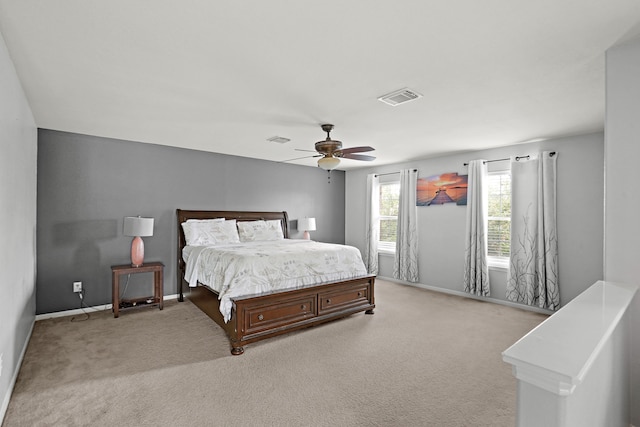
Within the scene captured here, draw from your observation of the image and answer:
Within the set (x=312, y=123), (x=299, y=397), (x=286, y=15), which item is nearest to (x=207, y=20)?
(x=286, y=15)

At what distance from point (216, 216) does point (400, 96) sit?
3.72m

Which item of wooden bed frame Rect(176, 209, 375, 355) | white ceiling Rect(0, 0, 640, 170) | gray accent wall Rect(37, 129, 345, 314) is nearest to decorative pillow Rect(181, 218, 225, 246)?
gray accent wall Rect(37, 129, 345, 314)

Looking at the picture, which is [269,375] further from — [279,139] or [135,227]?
[279,139]

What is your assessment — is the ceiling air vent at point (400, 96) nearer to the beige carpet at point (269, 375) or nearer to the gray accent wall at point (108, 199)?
the beige carpet at point (269, 375)

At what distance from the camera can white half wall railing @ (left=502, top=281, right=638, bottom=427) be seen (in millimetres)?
897

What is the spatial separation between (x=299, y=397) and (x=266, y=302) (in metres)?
1.17

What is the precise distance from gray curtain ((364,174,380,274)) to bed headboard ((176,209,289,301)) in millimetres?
1790

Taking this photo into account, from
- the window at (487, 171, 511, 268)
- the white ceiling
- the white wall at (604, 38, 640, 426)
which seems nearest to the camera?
Answer: the white ceiling

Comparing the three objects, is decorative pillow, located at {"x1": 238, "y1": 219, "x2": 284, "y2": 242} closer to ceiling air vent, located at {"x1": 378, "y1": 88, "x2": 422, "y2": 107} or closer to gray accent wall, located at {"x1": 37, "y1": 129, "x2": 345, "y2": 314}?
gray accent wall, located at {"x1": 37, "y1": 129, "x2": 345, "y2": 314}

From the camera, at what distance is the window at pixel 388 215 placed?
6.70 metres

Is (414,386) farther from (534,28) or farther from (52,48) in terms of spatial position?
(52,48)

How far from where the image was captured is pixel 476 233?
511 centimetres

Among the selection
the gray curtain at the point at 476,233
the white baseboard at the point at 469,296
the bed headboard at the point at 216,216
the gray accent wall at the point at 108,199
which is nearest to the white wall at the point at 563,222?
the white baseboard at the point at 469,296

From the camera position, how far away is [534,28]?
1820 millimetres
